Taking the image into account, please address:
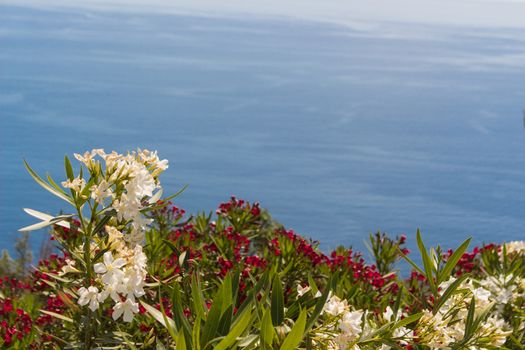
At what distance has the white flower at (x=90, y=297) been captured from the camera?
6.25 feet

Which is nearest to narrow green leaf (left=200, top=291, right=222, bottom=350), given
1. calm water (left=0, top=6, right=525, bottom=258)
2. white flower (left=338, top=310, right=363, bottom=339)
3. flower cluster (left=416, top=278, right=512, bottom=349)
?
white flower (left=338, top=310, right=363, bottom=339)

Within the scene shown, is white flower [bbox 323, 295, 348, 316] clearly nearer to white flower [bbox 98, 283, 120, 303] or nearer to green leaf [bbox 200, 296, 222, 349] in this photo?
green leaf [bbox 200, 296, 222, 349]

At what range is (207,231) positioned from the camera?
3.96 metres

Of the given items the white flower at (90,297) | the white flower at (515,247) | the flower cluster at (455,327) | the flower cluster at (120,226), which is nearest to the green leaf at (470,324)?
the flower cluster at (455,327)

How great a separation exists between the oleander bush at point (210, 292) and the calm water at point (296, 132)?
81971 mm

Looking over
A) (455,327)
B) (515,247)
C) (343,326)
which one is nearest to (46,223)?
(343,326)

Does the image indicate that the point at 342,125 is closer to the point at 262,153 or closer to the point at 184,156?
the point at 262,153

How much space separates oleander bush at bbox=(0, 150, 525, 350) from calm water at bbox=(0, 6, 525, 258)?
269 ft

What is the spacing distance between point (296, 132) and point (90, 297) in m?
122

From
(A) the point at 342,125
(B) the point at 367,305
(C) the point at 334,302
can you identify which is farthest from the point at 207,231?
(A) the point at 342,125

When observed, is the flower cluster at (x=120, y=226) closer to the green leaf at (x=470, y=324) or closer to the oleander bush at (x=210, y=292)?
the oleander bush at (x=210, y=292)

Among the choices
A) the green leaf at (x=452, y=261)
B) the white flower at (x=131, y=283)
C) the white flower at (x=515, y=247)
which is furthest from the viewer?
the white flower at (x=515, y=247)

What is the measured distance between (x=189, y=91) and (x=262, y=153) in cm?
4215

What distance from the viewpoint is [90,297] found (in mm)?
1934
